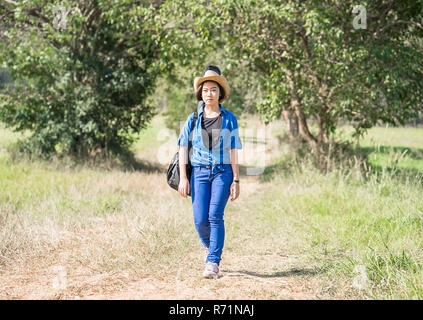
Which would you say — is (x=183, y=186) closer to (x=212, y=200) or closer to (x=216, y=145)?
(x=212, y=200)

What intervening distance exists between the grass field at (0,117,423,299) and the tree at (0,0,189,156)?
315 cm

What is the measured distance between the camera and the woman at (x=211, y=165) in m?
4.33

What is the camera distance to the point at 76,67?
11.5m

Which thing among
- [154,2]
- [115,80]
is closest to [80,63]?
[115,80]

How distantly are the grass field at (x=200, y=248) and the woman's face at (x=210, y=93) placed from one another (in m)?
1.70

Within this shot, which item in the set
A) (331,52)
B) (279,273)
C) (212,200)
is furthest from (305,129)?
(212,200)

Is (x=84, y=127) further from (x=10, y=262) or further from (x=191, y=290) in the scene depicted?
(x=191, y=290)

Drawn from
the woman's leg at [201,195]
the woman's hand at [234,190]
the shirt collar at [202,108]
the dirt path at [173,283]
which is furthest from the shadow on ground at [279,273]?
the shirt collar at [202,108]

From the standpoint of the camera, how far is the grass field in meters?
4.01

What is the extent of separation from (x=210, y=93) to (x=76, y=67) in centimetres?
807

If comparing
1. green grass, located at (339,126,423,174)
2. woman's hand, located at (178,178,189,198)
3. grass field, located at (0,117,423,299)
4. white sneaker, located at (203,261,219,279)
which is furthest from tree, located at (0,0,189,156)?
white sneaker, located at (203,261,219,279)

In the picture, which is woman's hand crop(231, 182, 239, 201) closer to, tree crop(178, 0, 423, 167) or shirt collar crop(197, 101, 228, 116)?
shirt collar crop(197, 101, 228, 116)

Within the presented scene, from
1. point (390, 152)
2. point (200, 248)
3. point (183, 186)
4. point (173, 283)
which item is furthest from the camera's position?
point (390, 152)

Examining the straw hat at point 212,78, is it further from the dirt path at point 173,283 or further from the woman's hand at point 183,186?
the dirt path at point 173,283
